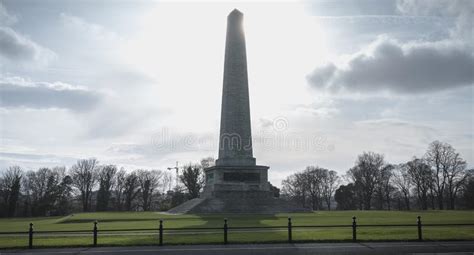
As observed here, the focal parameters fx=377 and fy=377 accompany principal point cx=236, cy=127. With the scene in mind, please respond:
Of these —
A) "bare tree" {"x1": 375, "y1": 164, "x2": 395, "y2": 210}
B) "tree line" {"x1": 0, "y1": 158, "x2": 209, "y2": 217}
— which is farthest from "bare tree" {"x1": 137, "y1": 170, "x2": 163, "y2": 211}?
"bare tree" {"x1": 375, "y1": 164, "x2": 395, "y2": 210}

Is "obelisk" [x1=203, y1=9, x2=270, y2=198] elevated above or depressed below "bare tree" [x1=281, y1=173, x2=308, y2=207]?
above

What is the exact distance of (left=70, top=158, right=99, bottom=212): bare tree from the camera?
69.9m

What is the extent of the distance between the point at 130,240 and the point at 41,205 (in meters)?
54.8

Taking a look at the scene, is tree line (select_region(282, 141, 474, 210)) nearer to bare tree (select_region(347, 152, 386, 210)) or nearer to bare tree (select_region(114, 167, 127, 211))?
bare tree (select_region(347, 152, 386, 210))

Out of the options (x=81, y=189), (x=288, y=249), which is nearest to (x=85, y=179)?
(x=81, y=189)

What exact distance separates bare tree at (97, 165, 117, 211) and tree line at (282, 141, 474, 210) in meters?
39.6

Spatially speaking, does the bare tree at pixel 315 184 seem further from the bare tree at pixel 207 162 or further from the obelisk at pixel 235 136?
the obelisk at pixel 235 136

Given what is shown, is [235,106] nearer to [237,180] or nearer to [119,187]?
[237,180]

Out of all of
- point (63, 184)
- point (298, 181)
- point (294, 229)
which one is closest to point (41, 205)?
point (63, 184)

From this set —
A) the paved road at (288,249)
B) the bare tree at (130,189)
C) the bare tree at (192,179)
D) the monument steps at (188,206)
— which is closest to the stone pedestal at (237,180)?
the monument steps at (188,206)

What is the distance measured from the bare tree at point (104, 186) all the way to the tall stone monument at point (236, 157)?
3648 cm

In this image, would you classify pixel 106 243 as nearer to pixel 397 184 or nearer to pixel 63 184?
pixel 63 184

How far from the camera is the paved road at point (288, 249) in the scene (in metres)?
12.1

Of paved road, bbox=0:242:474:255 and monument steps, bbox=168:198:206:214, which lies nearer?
paved road, bbox=0:242:474:255
